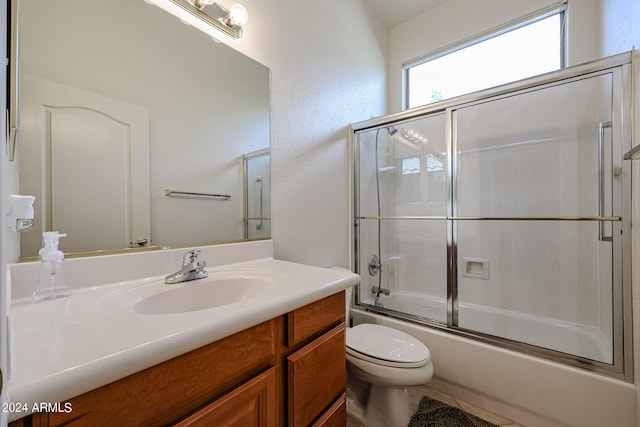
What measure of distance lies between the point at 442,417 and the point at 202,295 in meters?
1.34

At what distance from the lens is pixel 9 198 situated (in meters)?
0.60

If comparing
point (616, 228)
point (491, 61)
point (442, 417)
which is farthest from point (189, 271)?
point (491, 61)

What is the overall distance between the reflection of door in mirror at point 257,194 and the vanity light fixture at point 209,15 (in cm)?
55

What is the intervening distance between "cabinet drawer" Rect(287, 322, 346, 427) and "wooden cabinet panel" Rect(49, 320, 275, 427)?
0.39ft

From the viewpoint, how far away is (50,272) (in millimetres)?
709

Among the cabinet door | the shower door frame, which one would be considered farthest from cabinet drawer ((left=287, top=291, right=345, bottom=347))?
the shower door frame

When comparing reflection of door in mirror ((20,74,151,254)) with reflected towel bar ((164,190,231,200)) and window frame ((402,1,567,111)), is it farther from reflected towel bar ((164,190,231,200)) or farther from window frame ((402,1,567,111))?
window frame ((402,1,567,111))

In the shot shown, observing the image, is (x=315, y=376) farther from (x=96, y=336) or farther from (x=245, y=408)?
(x=96, y=336)

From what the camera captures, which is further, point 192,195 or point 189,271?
point 192,195

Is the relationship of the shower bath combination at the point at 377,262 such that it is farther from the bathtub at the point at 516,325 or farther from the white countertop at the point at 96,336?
the white countertop at the point at 96,336

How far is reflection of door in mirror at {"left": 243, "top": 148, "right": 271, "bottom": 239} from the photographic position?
4.19 feet

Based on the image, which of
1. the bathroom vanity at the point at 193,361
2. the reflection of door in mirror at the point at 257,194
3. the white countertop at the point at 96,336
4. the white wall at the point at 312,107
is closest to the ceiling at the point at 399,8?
the white wall at the point at 312,107

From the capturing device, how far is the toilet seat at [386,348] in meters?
1.18

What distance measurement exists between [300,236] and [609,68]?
1.68 metres
